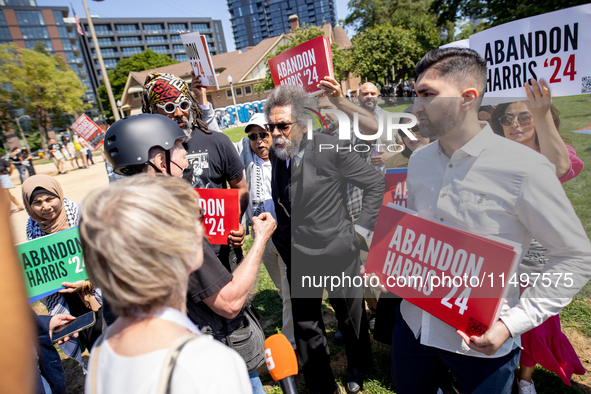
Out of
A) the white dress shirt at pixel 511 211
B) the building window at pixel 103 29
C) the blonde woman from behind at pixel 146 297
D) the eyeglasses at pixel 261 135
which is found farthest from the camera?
the building window at pixel 103 29

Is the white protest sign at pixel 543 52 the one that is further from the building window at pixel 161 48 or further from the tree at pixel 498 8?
the building window at pixel 161 48

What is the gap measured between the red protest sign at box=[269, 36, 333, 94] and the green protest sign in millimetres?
2595

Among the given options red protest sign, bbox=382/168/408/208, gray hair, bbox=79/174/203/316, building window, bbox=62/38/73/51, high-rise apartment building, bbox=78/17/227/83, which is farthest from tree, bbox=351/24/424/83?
building window, bbox=62/38/73/51

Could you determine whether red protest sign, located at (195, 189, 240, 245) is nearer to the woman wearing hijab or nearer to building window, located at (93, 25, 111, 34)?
the woman wearing hijab

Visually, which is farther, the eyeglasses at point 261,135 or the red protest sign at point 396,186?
the eyeglasses at point 261,135

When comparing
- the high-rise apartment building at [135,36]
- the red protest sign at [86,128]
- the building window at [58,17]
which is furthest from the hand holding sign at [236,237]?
the building window at [58,17]

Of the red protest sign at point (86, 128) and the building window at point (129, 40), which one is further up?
the building window at point (129, 40)

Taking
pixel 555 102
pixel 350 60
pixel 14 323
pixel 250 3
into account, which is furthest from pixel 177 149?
pixel 250 3

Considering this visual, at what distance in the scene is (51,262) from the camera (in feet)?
9.02

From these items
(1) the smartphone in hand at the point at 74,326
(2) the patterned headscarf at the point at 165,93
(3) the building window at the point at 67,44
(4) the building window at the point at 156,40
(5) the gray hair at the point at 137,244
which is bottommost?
(1) the smartphone in hand at the point at 74,326

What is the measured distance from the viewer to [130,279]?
0.97 m

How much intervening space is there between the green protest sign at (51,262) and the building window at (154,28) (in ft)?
382

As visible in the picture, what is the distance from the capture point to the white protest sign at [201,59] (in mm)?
3668

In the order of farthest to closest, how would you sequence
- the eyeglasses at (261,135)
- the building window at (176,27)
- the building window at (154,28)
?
the building window at (176,27) < the building window at (154,28) < the eyeglasses at (261,135)
